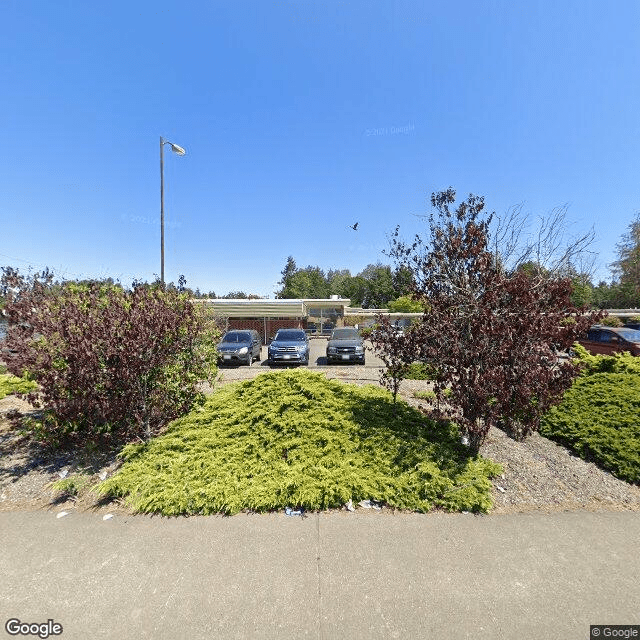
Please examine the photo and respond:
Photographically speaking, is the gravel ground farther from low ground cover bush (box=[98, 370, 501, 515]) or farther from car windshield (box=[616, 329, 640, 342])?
car windshield (box=[616, 329, 640, 342])

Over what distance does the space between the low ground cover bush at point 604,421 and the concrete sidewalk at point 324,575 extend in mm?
1159

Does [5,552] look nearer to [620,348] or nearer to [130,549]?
[130,549]

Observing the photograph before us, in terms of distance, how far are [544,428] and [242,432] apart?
5091 millimetres

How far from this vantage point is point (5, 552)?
9.52 feet

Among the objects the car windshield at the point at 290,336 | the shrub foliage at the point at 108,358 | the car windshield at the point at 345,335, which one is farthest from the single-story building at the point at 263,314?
the shrub foliage at the point at 108,358

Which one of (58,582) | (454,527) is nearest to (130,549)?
(58,582)

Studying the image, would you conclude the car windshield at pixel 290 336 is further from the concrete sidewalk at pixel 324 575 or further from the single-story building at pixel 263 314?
the concrete sidewalk at pixel 324 575

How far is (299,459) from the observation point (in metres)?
4.16

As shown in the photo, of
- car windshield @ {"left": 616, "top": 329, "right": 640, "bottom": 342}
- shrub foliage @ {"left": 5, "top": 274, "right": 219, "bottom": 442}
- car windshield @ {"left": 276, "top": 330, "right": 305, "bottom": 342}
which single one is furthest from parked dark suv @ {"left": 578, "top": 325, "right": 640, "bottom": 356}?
shrub foliage @ {"left": 5, "top": 274, "right": 219, "bottom": 442}

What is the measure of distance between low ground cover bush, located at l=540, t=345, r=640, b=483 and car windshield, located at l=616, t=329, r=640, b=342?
8.29 m

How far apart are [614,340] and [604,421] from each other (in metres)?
11.0

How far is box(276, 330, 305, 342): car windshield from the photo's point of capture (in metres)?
14.2

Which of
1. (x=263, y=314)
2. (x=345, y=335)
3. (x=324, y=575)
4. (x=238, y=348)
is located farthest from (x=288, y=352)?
(x=263, y=314)

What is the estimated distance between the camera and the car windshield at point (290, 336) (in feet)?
46.7
